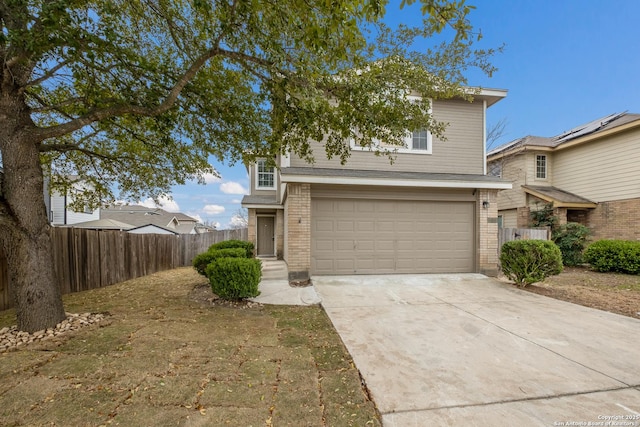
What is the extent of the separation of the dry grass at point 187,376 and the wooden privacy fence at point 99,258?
1882 mm

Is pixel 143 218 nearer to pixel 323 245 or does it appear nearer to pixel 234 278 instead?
pixel 323 245

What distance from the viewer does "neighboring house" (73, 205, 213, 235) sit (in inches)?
739

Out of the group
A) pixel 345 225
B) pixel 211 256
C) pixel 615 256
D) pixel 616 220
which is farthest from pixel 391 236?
pixel 616 220

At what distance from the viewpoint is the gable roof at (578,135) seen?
1212cm

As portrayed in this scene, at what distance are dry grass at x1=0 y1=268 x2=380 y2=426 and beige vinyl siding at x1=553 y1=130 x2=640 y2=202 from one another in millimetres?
14035

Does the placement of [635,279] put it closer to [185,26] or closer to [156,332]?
[156,332]

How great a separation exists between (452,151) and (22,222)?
33.3 feet

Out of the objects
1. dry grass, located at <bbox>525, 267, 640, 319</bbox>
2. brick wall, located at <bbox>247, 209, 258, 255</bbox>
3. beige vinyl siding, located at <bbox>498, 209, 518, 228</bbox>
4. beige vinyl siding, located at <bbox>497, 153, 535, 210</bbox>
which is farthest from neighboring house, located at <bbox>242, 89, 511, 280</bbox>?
beige vinyl siding, located at <bbox>498, 209, 518, 228</bbox>

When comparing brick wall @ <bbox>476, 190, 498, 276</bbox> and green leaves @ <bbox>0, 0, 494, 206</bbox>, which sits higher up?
green leaves @ <bbox>0, 0, 494, 206</bbox>

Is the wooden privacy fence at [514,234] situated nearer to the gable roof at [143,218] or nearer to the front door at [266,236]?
the front door at [266,236]

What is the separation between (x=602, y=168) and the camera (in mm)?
12344

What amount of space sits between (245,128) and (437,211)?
593 cm

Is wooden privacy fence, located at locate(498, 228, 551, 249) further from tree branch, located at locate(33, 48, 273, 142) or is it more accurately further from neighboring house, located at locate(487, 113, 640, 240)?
tree branch, located at locate(33, 48, 273, 142)

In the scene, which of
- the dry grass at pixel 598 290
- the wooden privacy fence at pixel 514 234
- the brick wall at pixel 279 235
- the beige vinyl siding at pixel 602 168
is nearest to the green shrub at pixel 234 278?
the dry grass at pixel 598 290
